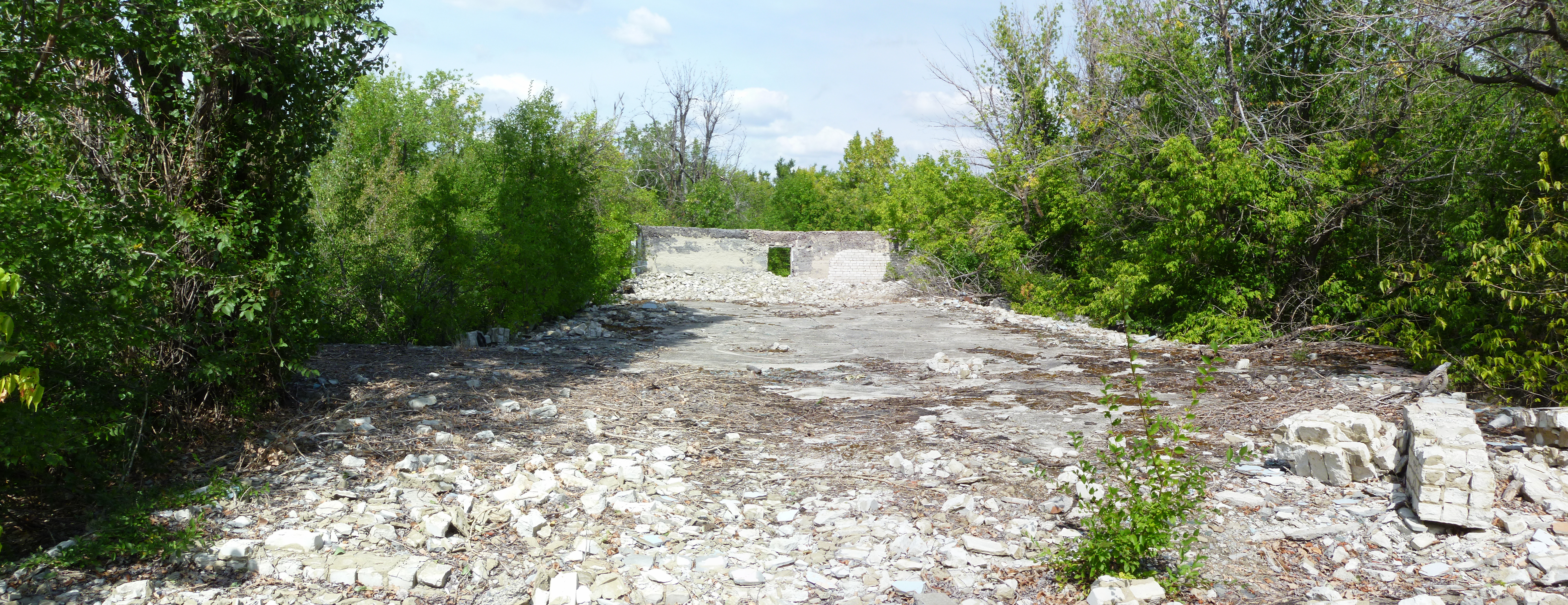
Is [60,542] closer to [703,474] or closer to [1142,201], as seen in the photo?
[703,474]

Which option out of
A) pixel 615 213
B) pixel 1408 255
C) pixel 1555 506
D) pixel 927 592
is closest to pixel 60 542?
pixel 927 592

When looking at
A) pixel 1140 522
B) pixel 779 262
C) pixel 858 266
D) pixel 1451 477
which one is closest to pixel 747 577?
pixel 1140 522

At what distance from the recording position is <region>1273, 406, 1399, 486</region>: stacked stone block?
15.3ft

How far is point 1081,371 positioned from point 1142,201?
527 centimetres

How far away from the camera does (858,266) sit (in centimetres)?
2866

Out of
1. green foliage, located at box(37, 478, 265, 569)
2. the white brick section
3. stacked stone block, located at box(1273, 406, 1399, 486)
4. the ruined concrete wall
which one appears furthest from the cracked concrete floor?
the white brick section

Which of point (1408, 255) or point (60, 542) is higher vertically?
point (1408, 255)

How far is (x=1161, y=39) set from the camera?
41.5ft

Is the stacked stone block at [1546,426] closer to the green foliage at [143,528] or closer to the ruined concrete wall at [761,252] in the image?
the green foliage at [143,528]

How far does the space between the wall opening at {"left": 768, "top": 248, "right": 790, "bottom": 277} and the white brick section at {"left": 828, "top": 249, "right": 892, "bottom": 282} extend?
7.53 ft

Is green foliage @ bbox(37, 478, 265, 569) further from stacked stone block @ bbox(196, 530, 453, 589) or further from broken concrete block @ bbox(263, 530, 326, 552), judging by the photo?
broken concrete block @ bbox(263, 530, 326, 552)

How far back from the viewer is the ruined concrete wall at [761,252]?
27531mm

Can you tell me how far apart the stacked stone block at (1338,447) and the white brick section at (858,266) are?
23006 millimetres

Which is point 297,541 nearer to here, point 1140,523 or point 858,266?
point 1140,523
